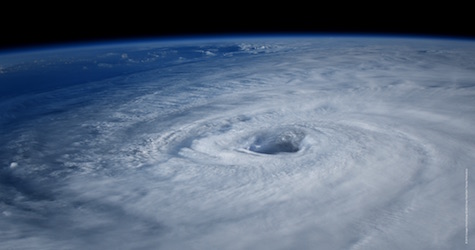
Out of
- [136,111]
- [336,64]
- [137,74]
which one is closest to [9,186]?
[136,111]

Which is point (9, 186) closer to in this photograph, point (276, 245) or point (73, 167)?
point (73, 167)

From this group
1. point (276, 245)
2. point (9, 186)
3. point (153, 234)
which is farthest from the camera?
point (9, 186)

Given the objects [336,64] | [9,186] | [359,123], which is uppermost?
[336,64]

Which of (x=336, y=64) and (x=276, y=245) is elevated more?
(x=336, y=64)

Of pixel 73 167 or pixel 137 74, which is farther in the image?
pixel 137 74

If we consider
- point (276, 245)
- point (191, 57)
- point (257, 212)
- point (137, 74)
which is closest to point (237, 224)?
point (257, 212)

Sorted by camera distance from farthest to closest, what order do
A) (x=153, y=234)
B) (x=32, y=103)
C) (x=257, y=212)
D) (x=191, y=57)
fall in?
(x=191, y=57) → (x=32, y=103) → (x=257, y=212) → (x=153, y=234)
